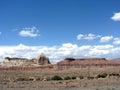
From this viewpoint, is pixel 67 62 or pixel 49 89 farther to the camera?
pixel 67 62

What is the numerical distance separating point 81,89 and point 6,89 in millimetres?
8238

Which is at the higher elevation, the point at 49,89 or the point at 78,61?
the point at 78,61

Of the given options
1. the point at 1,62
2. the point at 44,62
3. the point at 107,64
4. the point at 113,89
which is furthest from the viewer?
the point at 1,62

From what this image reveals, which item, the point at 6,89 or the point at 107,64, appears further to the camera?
the point at 107,64

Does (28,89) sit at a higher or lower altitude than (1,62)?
lower

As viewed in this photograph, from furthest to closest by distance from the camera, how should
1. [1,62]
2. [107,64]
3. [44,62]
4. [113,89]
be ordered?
[1,62] < [44,62] < [107,64] < [113,89]

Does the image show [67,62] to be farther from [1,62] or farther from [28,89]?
[28,89]

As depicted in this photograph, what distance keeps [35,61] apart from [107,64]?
4977 centimetres

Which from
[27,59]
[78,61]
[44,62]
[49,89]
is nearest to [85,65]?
[78,61]

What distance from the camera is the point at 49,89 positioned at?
39.0 m

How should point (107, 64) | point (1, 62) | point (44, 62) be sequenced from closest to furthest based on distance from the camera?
point (107, 64) < point (44, 62) < point (1, 62)

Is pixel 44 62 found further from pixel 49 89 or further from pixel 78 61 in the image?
pixel 49 89

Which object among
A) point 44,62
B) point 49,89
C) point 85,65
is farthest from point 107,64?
point 49,89

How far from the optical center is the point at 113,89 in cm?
3697
